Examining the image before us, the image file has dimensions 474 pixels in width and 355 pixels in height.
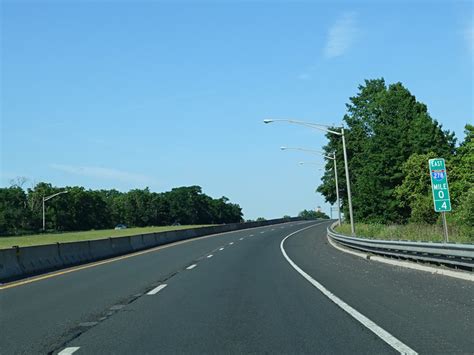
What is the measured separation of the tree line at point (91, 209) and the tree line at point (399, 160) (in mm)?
72929

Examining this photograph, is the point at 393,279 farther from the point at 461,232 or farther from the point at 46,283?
the point at 461,232

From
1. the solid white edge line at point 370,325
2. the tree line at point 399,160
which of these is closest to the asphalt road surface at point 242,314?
the solid white edge line at point 370,325

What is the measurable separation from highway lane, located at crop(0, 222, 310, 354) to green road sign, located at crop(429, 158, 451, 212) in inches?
359

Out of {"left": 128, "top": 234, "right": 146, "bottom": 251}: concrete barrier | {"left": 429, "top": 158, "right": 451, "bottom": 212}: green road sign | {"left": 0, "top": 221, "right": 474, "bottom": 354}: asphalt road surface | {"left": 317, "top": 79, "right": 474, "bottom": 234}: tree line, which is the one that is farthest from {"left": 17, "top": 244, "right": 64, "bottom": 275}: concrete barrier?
{"left": 317, "top": 79, "right": 474, "bottom": 234}: tree line

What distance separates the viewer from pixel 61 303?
11383 millimetres

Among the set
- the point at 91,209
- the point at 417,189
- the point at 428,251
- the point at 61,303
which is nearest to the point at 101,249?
the point at 61,303

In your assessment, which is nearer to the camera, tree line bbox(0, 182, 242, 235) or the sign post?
the sign post

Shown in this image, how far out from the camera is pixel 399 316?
897 cm

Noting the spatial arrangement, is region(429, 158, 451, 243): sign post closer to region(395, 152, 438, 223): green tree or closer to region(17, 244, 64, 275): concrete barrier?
region(17, 244, 64, 275): concrete barrier

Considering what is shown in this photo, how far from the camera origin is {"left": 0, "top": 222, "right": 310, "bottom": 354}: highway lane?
7949mm

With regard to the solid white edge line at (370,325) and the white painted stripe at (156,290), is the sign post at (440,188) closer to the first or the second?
the solid white edge line at (370,325)

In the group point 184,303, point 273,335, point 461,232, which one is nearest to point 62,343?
point 273,335

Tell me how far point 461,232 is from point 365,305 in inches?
754

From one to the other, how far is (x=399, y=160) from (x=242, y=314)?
2306 inches
